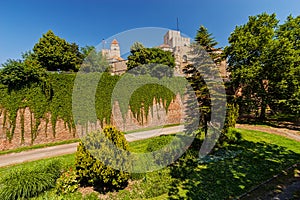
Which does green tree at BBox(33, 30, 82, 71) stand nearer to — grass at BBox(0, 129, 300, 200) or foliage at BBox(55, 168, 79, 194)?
foliage at BBox(55, 168, 79, 194)

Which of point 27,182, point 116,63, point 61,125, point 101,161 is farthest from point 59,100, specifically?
point 116,63

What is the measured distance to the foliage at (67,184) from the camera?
4488mm

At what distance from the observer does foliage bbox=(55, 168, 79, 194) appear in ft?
14.7

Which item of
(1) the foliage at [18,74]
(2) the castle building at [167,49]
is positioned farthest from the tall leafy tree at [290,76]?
(2) the castle building at [167,49]

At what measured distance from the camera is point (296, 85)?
11461 mm

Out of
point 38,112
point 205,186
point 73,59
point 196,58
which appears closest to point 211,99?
point 196,58

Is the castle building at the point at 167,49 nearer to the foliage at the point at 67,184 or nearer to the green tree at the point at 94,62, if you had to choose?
the green tree at the point at 94,62

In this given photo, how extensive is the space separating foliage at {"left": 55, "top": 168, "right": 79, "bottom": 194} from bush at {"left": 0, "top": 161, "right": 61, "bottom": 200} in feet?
0.93

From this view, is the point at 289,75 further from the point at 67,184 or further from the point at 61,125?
the point at 61,125

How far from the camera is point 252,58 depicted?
13.1 meters

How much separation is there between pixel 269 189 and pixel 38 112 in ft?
40.6

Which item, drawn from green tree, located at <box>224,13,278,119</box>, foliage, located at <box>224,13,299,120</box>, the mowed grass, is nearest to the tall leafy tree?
foliage, located at <box>224,13,299,120</box>

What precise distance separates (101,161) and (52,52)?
20.2 meters

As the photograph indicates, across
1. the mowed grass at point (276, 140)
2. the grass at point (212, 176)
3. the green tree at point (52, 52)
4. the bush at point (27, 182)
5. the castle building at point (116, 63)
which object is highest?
the castle building at point (116, 63)
